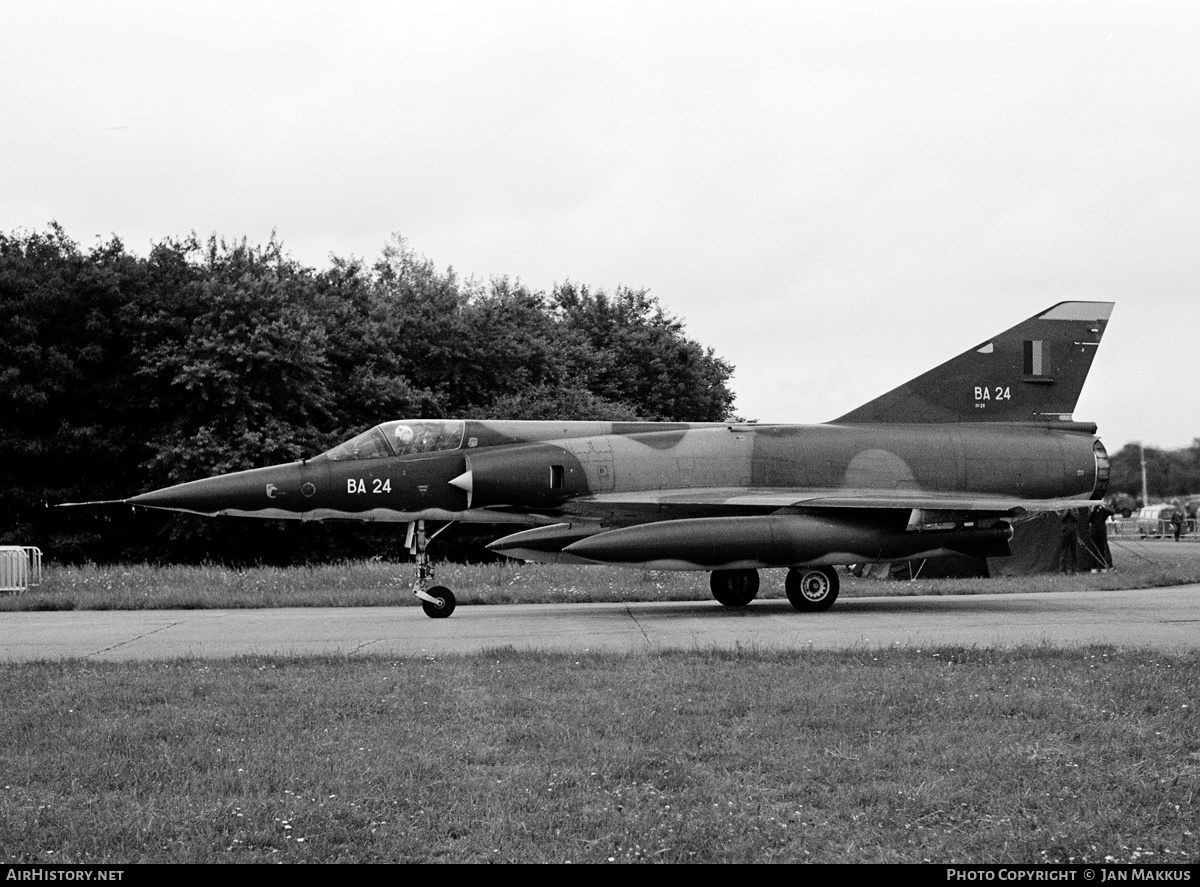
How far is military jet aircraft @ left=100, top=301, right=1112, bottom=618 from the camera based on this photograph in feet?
48.8

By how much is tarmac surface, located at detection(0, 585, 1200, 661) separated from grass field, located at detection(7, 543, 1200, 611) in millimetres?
814

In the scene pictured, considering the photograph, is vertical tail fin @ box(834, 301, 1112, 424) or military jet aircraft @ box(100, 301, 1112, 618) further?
vertical tail fin @ box(834, 301, 1112, 424)

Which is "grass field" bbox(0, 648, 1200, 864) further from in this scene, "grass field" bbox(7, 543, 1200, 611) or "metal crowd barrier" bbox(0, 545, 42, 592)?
"metal crowd barrier" bbox(0, 545, 42, 592)

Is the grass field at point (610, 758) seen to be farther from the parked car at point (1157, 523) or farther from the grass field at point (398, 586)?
the parked car at point (1157, 523)

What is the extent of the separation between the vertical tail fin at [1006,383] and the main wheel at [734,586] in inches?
108

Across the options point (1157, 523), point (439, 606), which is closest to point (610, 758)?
point (439, 606)

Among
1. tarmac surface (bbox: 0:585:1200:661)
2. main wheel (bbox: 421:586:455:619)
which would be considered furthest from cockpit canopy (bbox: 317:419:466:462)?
tarmac surface (bbox: 0:585:1200:661)

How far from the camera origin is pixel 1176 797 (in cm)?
559

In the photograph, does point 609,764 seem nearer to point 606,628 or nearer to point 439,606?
point 606,628

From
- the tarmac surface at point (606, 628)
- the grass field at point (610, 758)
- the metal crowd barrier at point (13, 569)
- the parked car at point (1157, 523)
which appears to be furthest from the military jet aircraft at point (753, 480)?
the parked car at point (1157, 523)

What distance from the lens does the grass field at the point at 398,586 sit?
17.5 m

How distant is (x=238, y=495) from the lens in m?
14.8

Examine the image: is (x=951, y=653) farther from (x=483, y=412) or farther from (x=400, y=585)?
(x=483, y=412)
